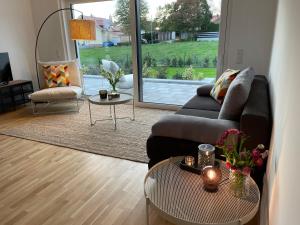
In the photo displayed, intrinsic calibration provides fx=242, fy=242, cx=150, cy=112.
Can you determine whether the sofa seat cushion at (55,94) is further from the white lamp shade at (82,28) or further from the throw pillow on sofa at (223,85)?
the throw pillow on sofa at (223,85)

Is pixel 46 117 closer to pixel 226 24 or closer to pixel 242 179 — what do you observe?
pixel 226 24

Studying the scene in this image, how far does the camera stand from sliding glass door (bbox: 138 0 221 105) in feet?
12.2

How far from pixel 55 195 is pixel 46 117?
2262mm

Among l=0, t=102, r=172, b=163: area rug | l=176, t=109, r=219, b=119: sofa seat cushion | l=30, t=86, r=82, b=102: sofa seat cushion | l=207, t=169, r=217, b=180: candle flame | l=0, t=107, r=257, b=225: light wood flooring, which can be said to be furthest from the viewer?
l=30, t=86, r=82, b=102: sofa seat cushion

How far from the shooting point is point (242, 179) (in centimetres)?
127

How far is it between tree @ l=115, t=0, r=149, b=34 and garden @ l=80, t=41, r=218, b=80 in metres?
0.35

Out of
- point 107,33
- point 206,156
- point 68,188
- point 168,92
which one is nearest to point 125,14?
point 107,33

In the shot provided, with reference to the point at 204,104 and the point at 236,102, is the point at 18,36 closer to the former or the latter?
the point at 204,104

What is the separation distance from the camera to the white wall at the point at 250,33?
3.24 metres

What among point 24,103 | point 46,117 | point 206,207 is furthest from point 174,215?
point 24,103

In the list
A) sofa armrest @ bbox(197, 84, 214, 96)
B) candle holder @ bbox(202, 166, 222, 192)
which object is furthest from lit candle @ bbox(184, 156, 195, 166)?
sofa armrest @ bbox(197, 84, 214, 96)

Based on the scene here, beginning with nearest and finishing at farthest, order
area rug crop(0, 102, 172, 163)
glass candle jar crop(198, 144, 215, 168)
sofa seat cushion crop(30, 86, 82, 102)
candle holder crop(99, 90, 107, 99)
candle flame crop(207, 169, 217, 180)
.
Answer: candle flame crop(207, 169, 217, 180), glass candle jar crop(198, 144, 215, 168), area rug crop(0, 102, 172, 163), candle holder crop(99, 90, 107, 99), sofa seat cushion crop(30, 86, 82, 102)

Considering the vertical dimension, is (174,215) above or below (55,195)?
above

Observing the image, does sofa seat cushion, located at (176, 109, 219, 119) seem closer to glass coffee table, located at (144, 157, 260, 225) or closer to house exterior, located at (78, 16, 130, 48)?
glass coffee table, located at (144, 157, 260, 225)
